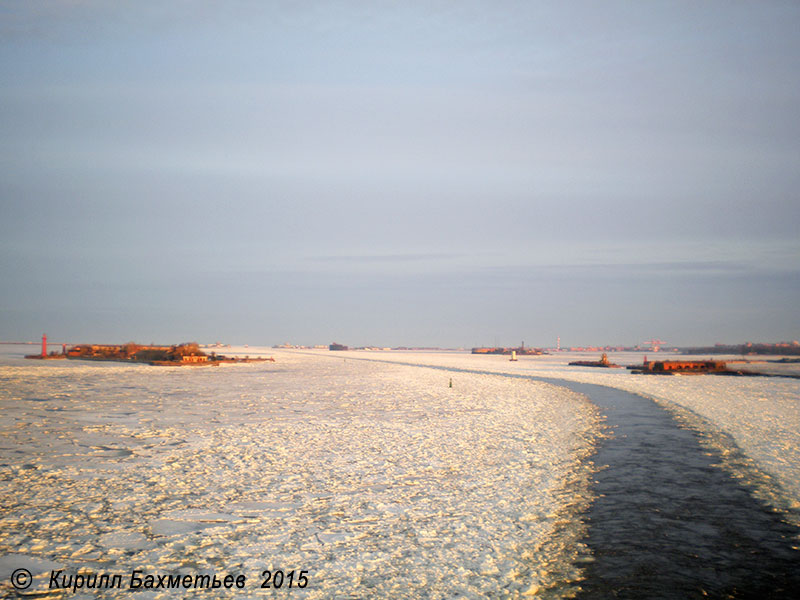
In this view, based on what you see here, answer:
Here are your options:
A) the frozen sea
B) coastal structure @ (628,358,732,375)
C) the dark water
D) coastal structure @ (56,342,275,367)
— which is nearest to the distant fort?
coastal structure @ (56,342,275,367)

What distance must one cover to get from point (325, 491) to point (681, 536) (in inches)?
160

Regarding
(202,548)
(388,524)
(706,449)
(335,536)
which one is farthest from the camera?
(706,449)

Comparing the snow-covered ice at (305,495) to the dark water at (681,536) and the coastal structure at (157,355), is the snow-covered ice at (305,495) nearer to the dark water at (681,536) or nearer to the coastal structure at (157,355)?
the dark water at (681,536)

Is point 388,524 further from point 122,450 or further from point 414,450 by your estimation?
point 122,450

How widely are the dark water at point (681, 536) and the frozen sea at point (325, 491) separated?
0.83 ft

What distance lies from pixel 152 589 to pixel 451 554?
8.28ft

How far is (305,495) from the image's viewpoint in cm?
689

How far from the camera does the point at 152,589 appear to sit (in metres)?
4.25

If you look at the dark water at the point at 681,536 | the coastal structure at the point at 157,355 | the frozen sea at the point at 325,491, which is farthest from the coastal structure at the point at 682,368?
the dark water at the point at 681,536

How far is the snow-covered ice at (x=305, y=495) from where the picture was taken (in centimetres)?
477

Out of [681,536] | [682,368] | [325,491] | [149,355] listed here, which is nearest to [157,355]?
[149,355]

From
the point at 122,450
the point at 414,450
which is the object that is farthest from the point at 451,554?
the point at 122,450

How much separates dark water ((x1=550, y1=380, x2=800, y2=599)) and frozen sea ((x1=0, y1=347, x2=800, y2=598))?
254 mm

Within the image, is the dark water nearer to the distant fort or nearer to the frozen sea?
the frozen sea
